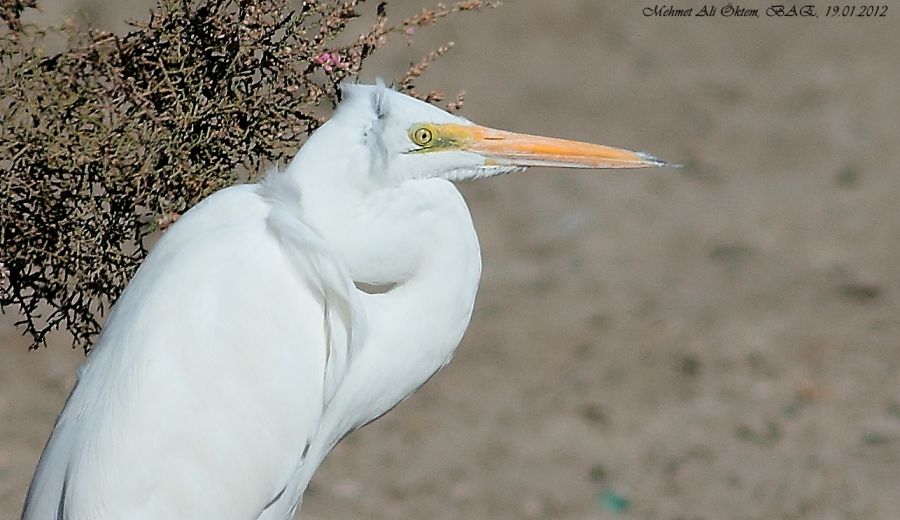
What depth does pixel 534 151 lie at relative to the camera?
2.27m

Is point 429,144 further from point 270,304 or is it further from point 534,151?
point 270,304

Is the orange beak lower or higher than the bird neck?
higher

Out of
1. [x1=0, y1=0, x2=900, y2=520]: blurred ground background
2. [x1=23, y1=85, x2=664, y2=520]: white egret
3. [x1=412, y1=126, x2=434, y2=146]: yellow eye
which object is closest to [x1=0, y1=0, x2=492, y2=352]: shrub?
[x1=23, y1=85, x2=664, y2=520]: white egret

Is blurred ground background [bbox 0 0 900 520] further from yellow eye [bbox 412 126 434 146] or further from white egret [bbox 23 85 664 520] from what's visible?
yellow eye [bbox 412 126 434 146]

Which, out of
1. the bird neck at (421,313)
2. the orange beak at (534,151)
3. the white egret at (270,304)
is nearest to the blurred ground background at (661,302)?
the bird neck at (421,313)

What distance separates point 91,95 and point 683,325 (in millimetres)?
3724

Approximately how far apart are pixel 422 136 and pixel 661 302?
12.4ft

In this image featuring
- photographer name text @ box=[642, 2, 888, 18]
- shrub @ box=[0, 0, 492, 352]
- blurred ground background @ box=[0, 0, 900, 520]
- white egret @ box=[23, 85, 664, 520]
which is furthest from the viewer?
photographer name text @ box=[642, 2, 888, 18]

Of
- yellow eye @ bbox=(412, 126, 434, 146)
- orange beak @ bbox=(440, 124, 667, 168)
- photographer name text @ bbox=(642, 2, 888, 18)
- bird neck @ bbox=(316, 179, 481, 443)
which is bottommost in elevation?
photographer name text @ bbox=(642, 2, 888, 18)

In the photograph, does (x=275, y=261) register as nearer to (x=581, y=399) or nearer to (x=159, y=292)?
(x=159, y=292)

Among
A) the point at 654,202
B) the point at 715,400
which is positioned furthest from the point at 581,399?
the point at 654,202

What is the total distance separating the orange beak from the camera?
224 centimetres

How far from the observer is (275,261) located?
88.9 inches

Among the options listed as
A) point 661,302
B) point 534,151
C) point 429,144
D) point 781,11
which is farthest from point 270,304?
point 781,11
